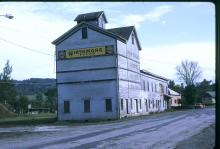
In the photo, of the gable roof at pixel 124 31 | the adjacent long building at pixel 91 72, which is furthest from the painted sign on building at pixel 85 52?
the gable roof at pixel 124 31

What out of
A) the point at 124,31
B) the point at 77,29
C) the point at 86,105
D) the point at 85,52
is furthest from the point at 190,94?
the point at 77,29

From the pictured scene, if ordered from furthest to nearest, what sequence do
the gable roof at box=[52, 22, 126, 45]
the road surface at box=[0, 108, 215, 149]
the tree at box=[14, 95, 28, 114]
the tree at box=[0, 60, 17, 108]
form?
the tree at box=[0, 60, 17, 108] < the tree at box=[14, 95, 28, 114] < the gable roof at box=[52, 22, 126, 45] < the road surface at box=[0, 108, 215, 149]

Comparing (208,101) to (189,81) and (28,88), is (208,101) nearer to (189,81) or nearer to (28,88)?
(189,81)

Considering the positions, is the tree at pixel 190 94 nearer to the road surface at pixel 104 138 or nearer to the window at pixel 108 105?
the window at pixel 108 105

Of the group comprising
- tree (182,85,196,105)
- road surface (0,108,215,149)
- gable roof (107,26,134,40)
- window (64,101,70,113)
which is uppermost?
gable roof (107,26,134,40)

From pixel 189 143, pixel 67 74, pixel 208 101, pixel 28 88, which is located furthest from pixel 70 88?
A: pixel 28 88

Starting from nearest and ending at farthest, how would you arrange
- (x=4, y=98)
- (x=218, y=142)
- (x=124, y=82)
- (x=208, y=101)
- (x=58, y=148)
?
(x=218, y=142), (x=58, y=148), (x=124, y=82), (x=4, y=98), (x=208, y=101)

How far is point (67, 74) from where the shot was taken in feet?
174

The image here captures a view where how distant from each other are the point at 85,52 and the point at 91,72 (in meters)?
2.56

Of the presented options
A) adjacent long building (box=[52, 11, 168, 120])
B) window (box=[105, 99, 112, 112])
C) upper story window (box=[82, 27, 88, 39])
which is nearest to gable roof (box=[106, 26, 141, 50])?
adjacent long building (box=[52, 11, 168, 120])

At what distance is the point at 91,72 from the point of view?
5200 cm

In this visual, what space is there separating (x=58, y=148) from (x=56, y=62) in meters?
37.6

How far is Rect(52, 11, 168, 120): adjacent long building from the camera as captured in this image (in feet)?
169

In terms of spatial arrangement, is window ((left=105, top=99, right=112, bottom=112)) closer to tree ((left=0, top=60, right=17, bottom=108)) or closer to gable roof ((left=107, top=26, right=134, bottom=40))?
gable roof ((left=107, top=26, right=134, bottom=40))
